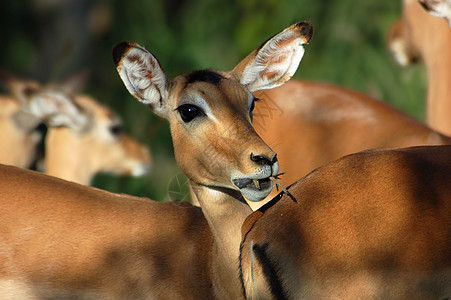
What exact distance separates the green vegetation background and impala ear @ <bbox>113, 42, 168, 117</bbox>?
445 cm

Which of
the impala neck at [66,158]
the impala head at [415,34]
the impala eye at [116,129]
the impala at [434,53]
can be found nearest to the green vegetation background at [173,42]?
the impala eye at [116,129]

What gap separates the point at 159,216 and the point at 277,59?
3.08 ft

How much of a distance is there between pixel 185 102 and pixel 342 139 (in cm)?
213

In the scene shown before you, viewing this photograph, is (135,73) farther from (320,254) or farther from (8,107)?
(8,107)

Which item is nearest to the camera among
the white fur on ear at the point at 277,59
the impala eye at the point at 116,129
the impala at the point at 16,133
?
the white fur on ear at the point at 277,59

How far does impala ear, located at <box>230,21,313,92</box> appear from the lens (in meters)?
3.64

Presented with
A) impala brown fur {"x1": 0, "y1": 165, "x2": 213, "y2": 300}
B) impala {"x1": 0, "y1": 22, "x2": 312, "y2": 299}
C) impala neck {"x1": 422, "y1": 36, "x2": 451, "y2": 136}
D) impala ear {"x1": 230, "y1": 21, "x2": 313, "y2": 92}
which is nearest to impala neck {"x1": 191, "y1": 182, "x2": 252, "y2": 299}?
impala {"x1": 0, "y1": 22, "x2": 312, "y2": 299}

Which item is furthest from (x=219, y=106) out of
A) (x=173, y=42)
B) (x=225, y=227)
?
(x=173, y=42)

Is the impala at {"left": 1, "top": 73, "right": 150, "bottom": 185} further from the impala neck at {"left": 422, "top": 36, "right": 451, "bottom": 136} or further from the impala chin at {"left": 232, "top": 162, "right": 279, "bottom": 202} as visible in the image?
the impala chin at {"left": 232, "top": 162, "right": 279, "bottom": 202}

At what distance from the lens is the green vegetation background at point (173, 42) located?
841 cm

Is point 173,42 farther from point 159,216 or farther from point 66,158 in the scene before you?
point 159,216

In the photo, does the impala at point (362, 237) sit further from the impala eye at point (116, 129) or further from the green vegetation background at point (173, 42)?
the green vegetation background at point (173, 42)

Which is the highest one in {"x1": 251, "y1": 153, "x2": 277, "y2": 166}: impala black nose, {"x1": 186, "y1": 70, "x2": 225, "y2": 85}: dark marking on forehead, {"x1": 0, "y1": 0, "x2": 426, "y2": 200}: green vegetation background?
{"x1": 186, "y1": 70, "x2": 225, "y2": 85}: dark marking on forehead

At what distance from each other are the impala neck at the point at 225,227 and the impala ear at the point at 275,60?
2.15ft
